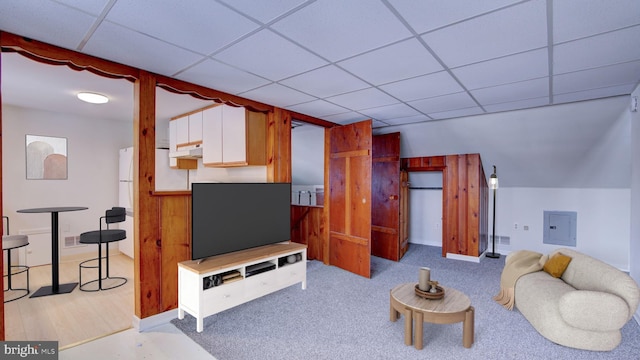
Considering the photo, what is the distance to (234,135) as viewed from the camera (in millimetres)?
3641

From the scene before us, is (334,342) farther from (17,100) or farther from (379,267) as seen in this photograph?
(17,100)

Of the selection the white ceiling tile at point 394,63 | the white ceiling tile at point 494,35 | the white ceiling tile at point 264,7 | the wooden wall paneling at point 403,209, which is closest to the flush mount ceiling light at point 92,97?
the white ceiling tile at point 264,7

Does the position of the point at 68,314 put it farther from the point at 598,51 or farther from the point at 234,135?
the point at 598,51

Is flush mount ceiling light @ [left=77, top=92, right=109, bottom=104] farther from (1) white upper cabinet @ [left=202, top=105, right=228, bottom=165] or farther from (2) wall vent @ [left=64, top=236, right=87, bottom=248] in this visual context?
(2) wall vent @ [left=64, top=236, right=87, bottom=248]

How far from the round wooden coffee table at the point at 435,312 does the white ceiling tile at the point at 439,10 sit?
6.59ft

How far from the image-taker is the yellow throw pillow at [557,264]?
285 cm

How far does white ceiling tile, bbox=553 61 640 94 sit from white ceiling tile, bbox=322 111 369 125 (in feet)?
7.04

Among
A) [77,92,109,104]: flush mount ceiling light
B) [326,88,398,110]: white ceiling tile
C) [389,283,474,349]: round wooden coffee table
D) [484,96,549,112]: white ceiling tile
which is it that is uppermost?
[77,92,109,104]: flush mount ceiling light

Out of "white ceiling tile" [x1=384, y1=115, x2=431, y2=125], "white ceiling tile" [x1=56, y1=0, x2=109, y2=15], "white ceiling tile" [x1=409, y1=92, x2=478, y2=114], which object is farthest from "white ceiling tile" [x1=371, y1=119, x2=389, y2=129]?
"white ceiling tile" [x1=56, y1=0, x2=109, y2=15]

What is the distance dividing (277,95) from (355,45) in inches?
53.8

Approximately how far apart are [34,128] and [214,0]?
4483 mm

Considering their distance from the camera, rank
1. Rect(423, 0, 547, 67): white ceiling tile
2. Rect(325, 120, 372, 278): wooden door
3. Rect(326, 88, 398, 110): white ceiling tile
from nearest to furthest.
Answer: Rect(423, 0, 547, 67): white ceiling tile, Rect(326, 88, 398, 110): white ceiling tile, Rect(325, 120, 372, 278): wooden door

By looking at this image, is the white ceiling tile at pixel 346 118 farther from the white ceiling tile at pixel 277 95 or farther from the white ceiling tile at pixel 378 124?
the white ceiling tile at pixel 277 95

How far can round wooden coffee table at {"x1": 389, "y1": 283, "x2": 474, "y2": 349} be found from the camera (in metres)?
2.23
